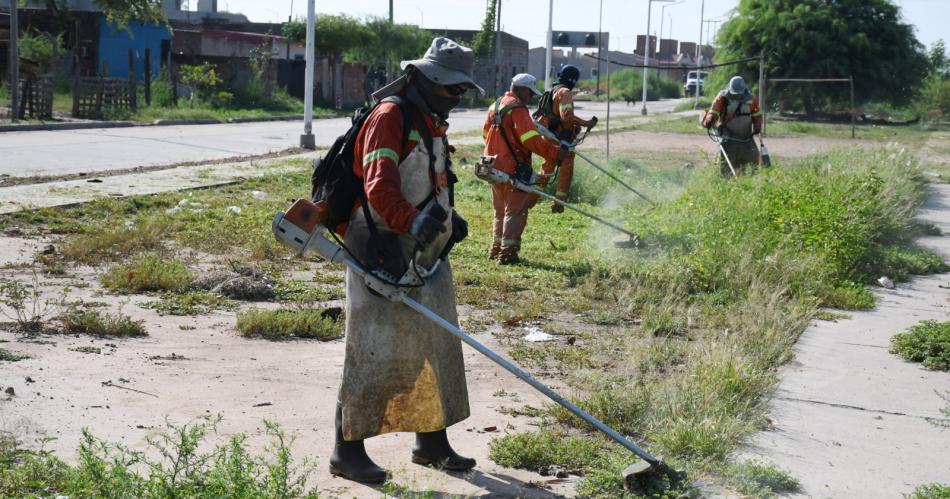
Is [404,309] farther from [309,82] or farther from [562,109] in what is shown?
[309,82]

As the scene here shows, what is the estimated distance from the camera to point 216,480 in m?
3.63

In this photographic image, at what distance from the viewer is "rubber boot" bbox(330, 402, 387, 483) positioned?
4582mm

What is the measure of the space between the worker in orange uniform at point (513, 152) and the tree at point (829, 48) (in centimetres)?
3476

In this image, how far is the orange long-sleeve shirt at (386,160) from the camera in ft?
14.6

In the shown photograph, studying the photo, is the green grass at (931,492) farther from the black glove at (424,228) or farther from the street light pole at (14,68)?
the street light pole at (14,68)

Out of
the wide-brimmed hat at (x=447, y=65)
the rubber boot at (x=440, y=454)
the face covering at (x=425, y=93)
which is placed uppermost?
the wide-brimmed hat at (x=447, y=65)

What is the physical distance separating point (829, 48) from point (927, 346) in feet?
129

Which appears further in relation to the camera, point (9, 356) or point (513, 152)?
point (513, 152)

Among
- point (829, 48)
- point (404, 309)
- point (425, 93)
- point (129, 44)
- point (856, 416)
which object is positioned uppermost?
point (829, 48)

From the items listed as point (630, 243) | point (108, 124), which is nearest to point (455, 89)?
point (630, 243)

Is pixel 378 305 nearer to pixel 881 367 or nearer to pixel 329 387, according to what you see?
pixel 329 387

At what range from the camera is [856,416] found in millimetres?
6000

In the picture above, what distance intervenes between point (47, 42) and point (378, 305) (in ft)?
111

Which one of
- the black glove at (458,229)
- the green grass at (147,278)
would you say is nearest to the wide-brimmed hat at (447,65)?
the black glove at (458,229)
